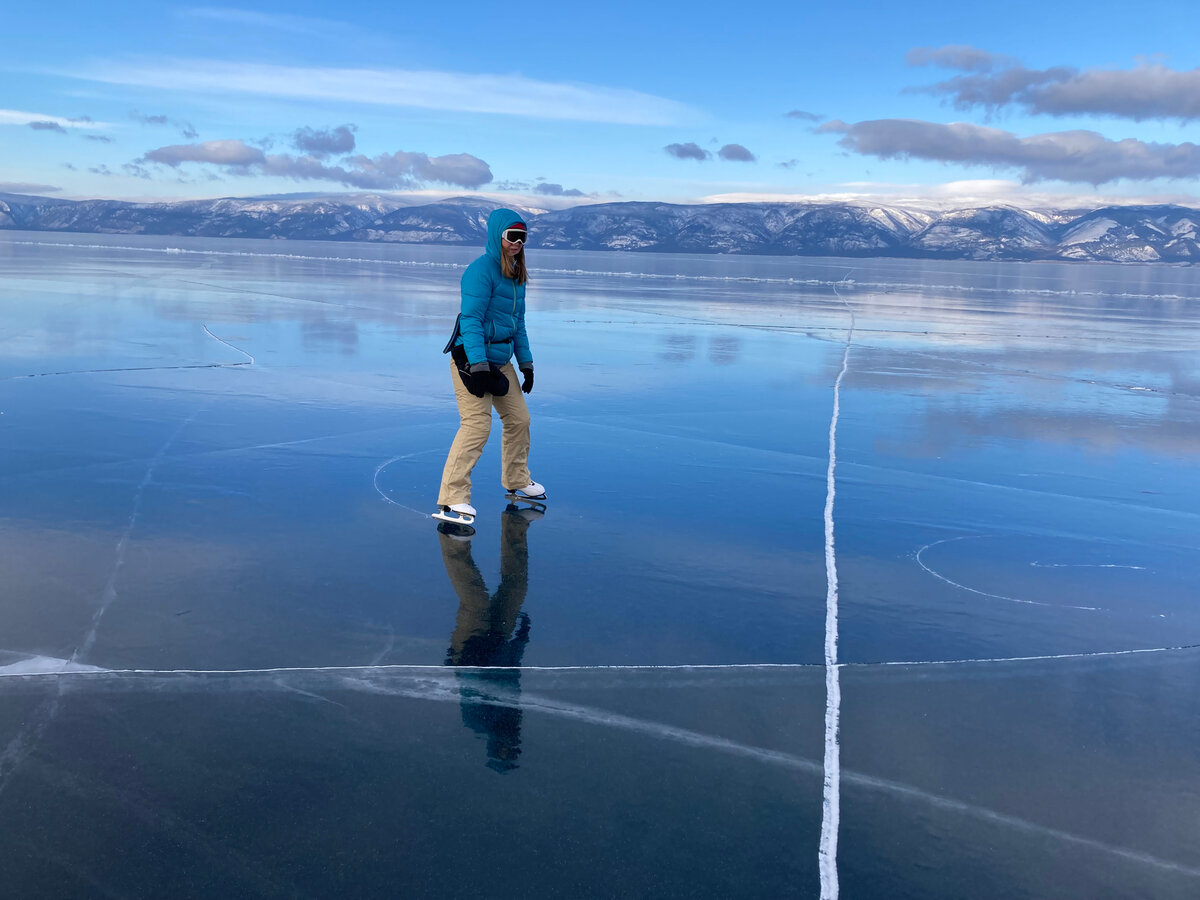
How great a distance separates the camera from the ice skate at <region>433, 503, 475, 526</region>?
6.29 metres

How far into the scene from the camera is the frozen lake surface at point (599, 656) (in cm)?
292

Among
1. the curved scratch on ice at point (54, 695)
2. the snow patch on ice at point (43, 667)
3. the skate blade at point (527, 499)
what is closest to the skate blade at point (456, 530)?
the skate blade at point (527, 499)

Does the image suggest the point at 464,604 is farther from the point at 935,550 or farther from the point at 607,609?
the point at 935,550

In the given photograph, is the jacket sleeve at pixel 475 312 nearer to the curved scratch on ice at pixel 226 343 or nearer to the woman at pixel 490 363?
the woman at pixel 490 363

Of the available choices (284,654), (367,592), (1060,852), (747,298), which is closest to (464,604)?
(367,592)

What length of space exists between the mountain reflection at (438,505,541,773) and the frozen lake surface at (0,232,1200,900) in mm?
20

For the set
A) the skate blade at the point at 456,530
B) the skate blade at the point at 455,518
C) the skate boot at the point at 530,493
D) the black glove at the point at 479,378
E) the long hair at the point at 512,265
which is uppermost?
the long hair at the point at 512,265

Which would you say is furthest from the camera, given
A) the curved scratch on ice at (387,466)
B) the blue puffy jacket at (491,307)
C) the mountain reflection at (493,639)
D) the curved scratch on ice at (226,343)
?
the curved scratch on ice at (226,343)

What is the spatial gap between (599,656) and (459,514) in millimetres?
2239

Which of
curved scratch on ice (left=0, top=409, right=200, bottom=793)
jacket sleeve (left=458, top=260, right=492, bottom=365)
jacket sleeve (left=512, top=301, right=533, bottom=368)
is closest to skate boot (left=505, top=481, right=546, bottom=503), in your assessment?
jacket sleeve (left=512, top=301, right=533, bottom=368)

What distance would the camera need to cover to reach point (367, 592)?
5035 mm

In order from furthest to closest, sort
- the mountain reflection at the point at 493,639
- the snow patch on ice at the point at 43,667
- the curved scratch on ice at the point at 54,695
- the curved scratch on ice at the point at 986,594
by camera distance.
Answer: the curved scratch on ice at the point at 986,594 < the snow patch on ice at the point at 43,667 < the mountain reflection at the point at 493,639 < the curved scratch on ice at the point at 54,695

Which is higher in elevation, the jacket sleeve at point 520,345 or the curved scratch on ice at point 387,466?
the jacket sleeve at point 520,345

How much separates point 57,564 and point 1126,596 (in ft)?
18.5
